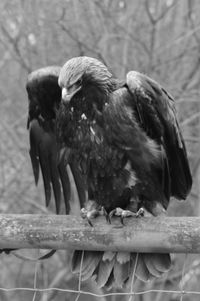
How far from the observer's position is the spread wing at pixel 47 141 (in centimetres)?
403

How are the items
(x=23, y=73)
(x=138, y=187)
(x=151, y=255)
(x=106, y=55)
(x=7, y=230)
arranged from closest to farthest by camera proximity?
(x=7, y=230) < (x=151, y=255) < (x=138, y=187) < (x=106, y=55) < (x=23, y=73)

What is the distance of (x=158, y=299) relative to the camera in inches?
244

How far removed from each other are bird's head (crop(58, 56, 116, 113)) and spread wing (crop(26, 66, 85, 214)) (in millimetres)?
486

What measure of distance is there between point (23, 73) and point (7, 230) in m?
4.04

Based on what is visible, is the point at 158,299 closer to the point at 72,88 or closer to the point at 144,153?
the point at 144,153

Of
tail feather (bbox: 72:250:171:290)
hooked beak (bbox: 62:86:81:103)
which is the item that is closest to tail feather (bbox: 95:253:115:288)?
tail feather (bbox: 72:250:171:290)

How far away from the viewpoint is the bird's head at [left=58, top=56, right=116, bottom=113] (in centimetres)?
339

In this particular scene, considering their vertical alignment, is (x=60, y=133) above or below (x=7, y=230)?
below

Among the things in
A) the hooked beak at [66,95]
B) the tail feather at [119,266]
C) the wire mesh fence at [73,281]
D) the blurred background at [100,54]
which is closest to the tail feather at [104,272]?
the tail feather at [119,266]

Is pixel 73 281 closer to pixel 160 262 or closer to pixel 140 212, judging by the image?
pixel 140 212

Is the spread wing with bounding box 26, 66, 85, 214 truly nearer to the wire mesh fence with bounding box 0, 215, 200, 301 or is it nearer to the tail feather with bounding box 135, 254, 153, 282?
the tail feather with bounding box 135, 254, 153, 282

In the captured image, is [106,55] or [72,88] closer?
[72,88]

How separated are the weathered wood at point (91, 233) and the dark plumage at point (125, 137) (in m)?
0.78

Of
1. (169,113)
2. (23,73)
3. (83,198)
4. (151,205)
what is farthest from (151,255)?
(23,73)
